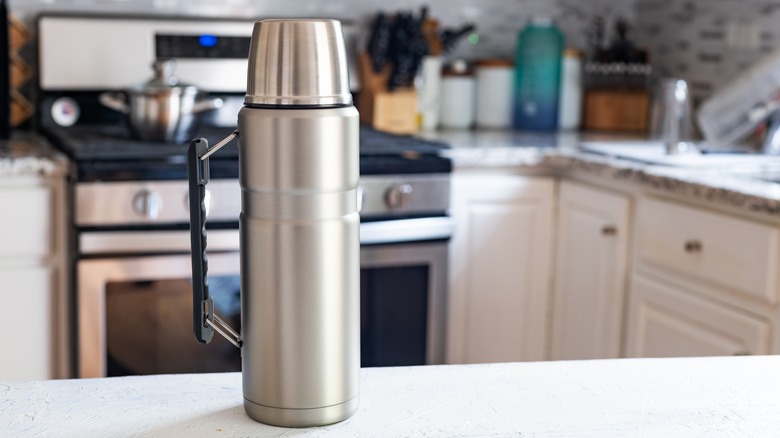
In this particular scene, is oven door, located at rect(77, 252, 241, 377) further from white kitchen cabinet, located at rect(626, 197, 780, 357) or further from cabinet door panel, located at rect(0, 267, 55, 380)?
white kitchen cabinet, located at rect(626, 197, 780, 357)

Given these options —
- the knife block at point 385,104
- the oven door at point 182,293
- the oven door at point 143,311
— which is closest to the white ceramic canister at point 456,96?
the knife block at point 385,104

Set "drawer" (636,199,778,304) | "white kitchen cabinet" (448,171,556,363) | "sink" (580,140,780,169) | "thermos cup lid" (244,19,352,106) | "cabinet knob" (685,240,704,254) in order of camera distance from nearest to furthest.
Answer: "thermos cup lid" (244,19,352,106), "drawer" (636,199,778,304), "cabinet knob" (685,240,704,254), "sink" (580,140,780,169), "white kitchen cabinet" (448,171,556,363)

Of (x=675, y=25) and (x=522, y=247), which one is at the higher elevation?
(x=675, y=25)

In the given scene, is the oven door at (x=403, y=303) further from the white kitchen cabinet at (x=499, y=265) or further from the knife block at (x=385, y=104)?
the knife block at (x=385, y=104)

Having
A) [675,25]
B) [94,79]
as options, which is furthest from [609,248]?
[94,79]

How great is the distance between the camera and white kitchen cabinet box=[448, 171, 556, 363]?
8.22ft

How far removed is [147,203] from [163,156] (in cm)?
11

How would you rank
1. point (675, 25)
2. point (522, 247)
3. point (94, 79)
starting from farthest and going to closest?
point (675, 25) → point (94, 79) → point (522, 247)

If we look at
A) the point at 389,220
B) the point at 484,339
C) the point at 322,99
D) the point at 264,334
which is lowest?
the point at 484,339

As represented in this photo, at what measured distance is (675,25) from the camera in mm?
3201

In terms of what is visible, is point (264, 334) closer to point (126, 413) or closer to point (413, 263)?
point (126, 413)

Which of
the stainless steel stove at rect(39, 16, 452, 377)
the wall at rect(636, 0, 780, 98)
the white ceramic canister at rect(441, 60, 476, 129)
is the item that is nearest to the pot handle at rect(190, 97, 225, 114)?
the stainless steel stove at rect(39, 16, 452, 377)

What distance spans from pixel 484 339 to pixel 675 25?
1.25 metres

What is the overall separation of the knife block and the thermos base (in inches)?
85.4
